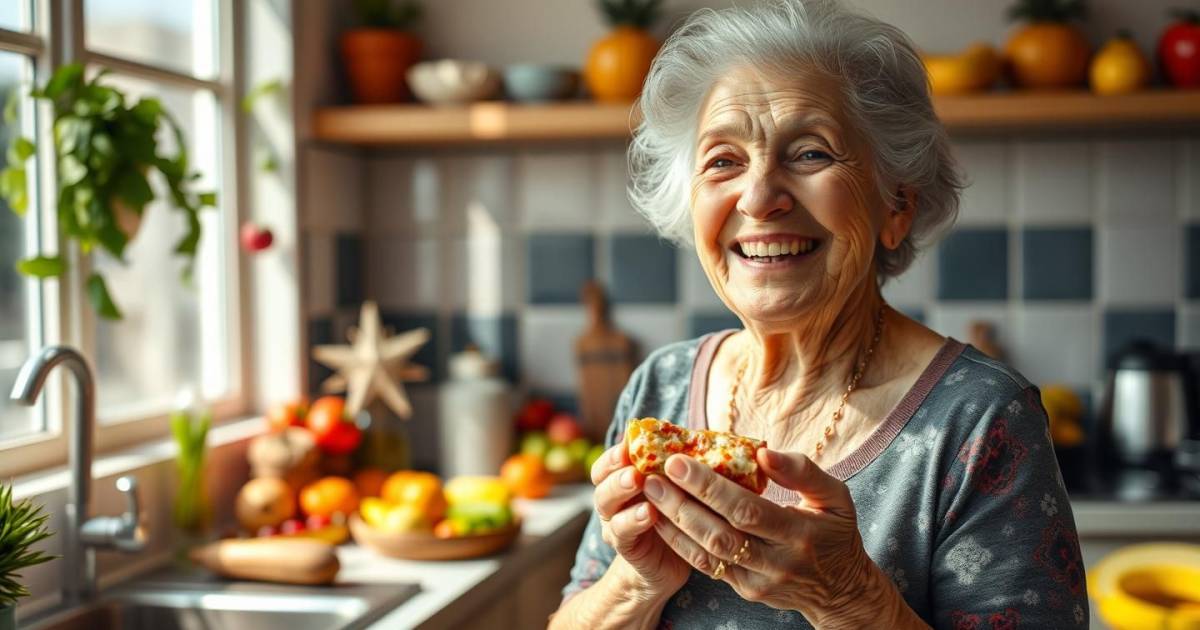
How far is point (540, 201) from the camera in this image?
2967 millimetres

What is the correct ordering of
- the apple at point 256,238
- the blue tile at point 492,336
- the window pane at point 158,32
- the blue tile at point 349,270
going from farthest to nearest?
the blue tile at point 492,336
the blue tile at point 349,270
the apple at point 256,238
the window pane at point 158,32

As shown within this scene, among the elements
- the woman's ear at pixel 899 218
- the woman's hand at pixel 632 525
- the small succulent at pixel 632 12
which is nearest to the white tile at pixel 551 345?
the small succulent at pixel 632 12

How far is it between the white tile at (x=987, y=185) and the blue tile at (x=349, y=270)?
1.48 meters

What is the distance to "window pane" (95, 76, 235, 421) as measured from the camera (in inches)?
89.7

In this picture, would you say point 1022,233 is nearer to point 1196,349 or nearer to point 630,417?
point 1196,349

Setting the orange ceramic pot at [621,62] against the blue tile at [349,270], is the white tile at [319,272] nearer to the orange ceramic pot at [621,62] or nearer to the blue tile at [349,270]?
the blue tile at [349,270]

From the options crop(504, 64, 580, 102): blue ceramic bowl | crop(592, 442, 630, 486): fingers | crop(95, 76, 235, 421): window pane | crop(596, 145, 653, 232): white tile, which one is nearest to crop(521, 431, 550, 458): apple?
crop(596, 145, 653, 232): white tile

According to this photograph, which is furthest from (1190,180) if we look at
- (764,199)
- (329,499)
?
(329,499)

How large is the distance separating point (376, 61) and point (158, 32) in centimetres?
57

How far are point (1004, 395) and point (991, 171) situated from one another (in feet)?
5.72

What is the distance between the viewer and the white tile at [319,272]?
108 inches

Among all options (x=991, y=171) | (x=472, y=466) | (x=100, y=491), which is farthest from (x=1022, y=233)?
(x=100, y=491)

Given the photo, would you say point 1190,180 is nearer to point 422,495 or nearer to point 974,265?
point 974,265

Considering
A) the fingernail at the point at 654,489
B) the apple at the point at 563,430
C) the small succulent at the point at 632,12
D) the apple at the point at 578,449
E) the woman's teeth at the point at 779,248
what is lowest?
the apple at the point at 578,449
